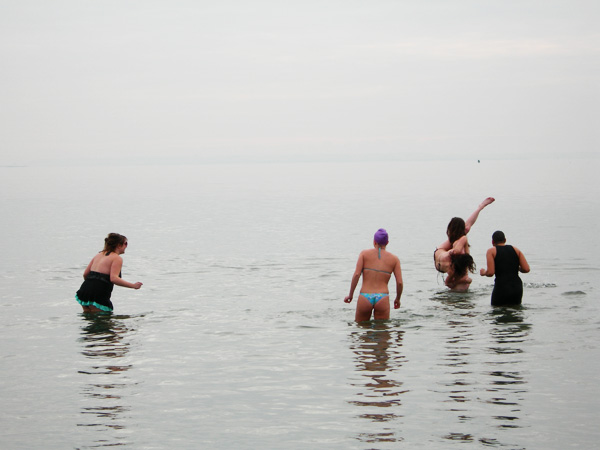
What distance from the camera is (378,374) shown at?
11.0 meters

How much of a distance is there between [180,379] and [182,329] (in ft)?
12.1

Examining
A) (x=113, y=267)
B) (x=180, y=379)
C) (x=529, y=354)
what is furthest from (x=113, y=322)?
(x=529, y=354)

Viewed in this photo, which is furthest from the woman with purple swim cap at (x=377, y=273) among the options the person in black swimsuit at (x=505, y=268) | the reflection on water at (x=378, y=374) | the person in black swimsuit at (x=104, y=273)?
the person in black swimsuit at (x=104, y=273)

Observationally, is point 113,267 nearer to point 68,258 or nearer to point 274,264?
point 274,264

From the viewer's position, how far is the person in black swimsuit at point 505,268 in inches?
591

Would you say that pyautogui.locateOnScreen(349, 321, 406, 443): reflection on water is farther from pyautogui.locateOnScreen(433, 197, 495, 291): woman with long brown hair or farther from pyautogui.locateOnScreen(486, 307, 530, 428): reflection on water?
pyautogui.locateOnScreen(433, 197, 495, 291): woman with long brown hair

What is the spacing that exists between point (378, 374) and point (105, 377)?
3.73 m

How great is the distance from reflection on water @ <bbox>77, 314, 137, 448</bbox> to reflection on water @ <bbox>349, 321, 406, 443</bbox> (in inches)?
107

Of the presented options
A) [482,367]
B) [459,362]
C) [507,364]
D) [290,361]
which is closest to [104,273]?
[290,361]

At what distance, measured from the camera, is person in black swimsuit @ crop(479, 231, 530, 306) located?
49.3 ft

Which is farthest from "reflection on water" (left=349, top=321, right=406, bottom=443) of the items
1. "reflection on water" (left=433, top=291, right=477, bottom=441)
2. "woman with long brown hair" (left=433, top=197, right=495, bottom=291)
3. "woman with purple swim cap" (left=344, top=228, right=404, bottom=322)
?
"woman with long brown hair" (left=433, top=197, right=495, bottom=291)

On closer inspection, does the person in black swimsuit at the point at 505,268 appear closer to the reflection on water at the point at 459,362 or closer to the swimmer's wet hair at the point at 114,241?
the reflection on water at the point at 459,362

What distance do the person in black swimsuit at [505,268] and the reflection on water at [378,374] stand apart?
247 centimetres

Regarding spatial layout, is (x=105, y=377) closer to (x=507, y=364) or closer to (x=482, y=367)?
(x=482, y=367)
